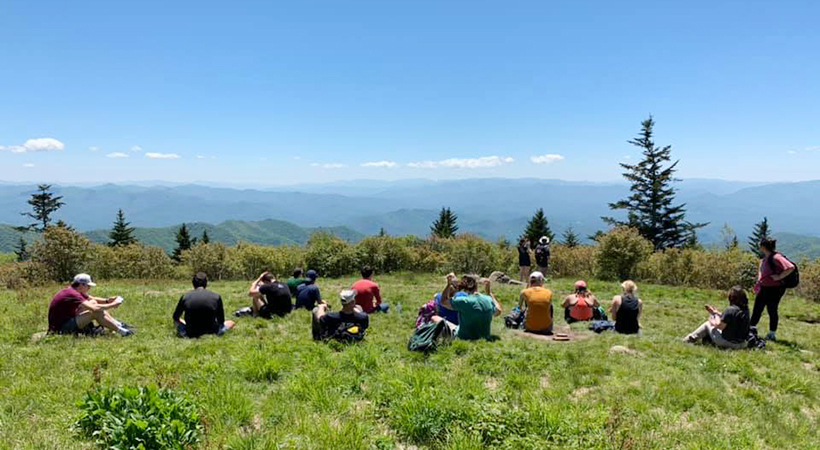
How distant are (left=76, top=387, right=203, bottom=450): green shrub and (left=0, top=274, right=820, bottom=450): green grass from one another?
0.55 ft

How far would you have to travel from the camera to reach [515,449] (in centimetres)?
376

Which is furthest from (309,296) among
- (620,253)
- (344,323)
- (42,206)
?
(42,206)

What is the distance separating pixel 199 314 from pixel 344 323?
300 cm

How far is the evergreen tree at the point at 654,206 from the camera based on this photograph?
146ft

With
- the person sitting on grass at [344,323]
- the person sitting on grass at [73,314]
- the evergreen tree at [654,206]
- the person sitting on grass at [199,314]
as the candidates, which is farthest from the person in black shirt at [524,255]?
the evergreen tree at [654,206]

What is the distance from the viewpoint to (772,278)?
8523 mm

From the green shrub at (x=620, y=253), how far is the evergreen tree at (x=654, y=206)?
27.7 m

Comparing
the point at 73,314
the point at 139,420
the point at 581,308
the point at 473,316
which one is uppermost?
the point at 139,420

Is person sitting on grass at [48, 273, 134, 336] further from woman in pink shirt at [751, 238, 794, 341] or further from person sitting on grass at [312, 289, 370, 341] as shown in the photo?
woman in pink shirt at [751, 238, 794, 341]

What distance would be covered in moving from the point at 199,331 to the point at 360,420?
5152 millimetres

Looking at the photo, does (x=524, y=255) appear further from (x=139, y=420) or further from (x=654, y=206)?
(x=654, y=206)

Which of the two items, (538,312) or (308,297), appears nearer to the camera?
(538,312)

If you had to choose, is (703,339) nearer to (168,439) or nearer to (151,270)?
(168,439)

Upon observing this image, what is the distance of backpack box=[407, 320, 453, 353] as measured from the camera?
6867mm
